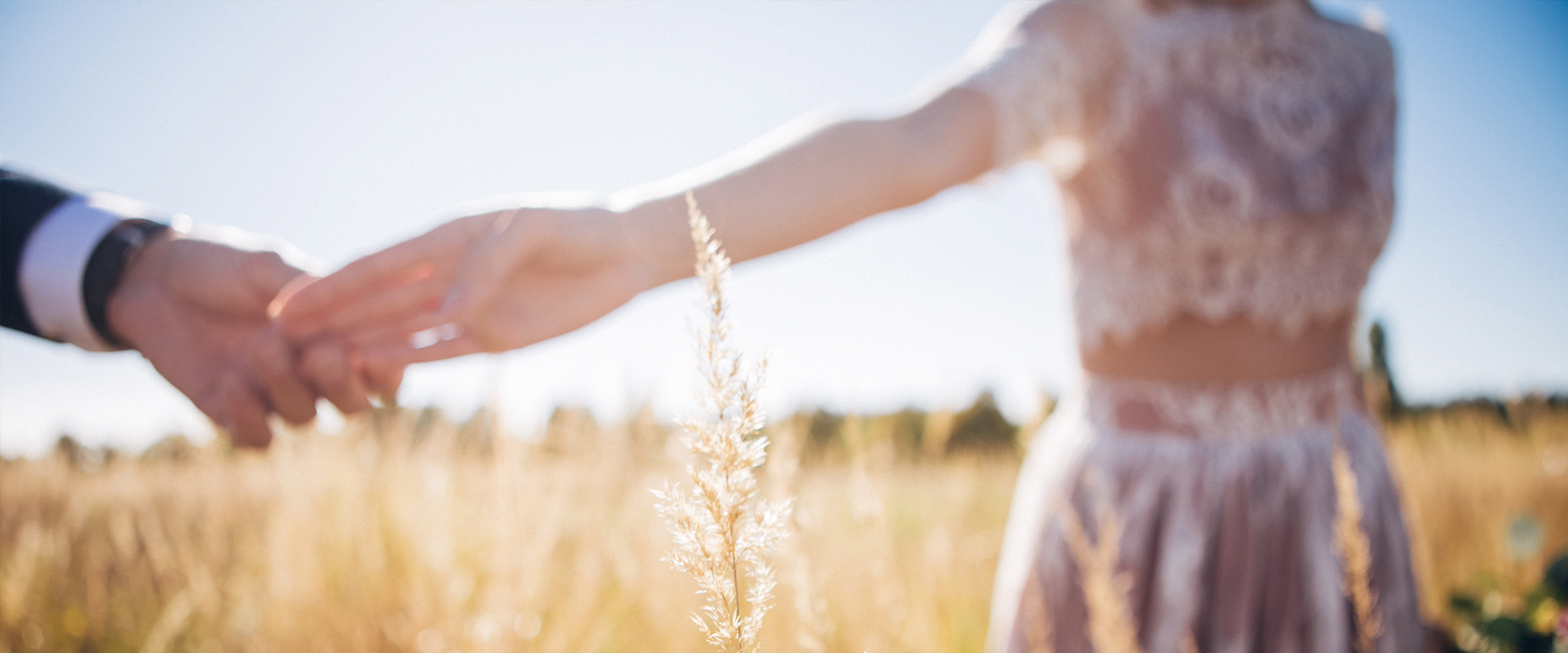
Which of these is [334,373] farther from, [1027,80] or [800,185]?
[1027,80]

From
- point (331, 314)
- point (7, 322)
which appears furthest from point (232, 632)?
point (331, 314)

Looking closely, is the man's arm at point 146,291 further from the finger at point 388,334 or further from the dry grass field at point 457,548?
the dry grass field at point 457,548

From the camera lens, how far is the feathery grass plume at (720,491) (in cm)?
37

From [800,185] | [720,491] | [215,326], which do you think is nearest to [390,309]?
[215,326]

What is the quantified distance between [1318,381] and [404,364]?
6.17 ft

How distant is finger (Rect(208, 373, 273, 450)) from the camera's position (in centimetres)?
98

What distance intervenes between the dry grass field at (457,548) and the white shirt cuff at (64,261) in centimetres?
72

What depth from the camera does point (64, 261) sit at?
3.44 ft

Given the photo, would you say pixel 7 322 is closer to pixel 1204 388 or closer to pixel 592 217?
pixel 592 217

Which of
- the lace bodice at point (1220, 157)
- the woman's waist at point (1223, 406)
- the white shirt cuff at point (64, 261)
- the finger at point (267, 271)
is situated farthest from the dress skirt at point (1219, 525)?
the white shirt cuff at point (64, 261)

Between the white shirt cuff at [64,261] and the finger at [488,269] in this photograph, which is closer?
the finger at [488,269]

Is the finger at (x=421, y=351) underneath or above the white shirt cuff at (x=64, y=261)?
underneath

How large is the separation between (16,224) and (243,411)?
0.58 m

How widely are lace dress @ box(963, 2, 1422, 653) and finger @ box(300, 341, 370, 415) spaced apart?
1.27 m
